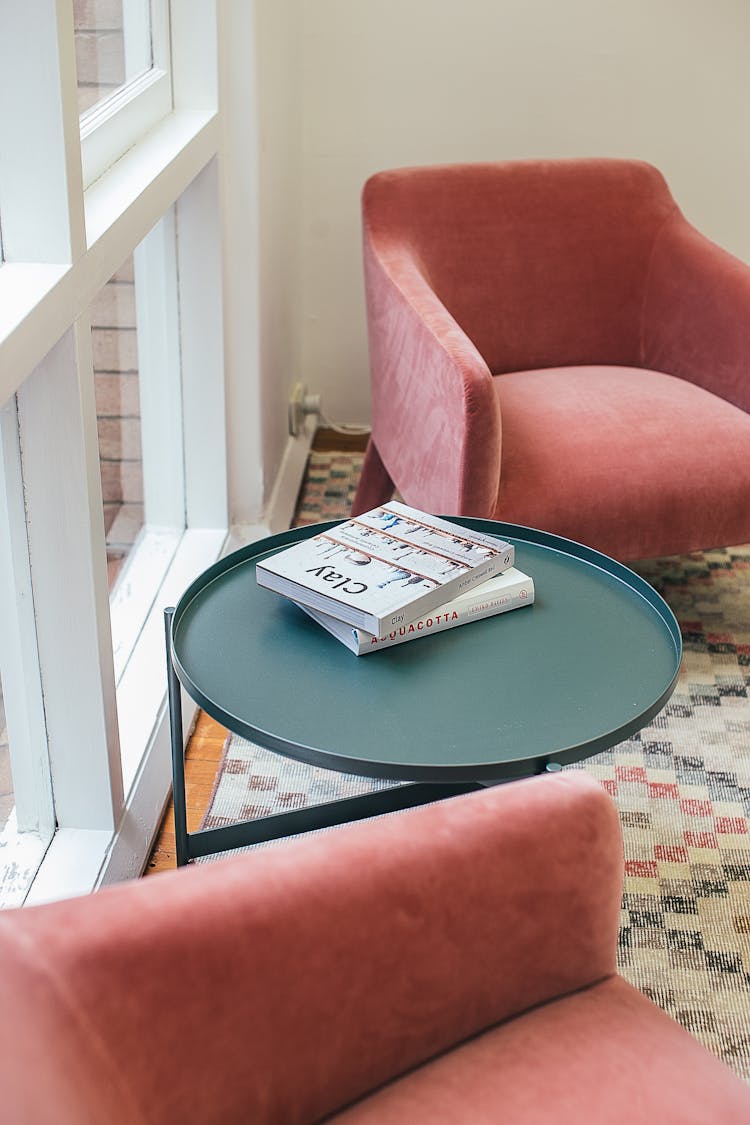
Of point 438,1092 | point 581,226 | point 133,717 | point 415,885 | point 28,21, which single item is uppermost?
point 28,21

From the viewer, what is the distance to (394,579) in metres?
1.27

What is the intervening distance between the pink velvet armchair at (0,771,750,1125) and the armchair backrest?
1.52 m

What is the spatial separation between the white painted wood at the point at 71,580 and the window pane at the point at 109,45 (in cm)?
41

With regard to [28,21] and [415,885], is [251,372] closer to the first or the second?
[28,21]

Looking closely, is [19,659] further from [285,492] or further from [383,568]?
[285,492]

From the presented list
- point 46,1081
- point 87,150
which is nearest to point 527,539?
→ point 87,150

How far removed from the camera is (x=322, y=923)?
2.64 feet

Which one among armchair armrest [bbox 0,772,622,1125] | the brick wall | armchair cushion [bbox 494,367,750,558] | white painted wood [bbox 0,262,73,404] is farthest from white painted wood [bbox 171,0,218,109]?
armchair armrest [bbox 0,772,622,1125]

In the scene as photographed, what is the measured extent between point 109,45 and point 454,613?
38.0 inches

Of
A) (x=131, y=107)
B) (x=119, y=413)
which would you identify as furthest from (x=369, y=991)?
(x=131, y=107)

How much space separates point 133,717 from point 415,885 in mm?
A: 976

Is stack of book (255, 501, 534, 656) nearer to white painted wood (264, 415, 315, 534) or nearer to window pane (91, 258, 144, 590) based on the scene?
window pane (91, 258, 144, 590)

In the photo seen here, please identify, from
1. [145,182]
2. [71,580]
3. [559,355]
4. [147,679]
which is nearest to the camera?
[71,580]

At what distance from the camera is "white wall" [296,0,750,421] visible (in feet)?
8.92
